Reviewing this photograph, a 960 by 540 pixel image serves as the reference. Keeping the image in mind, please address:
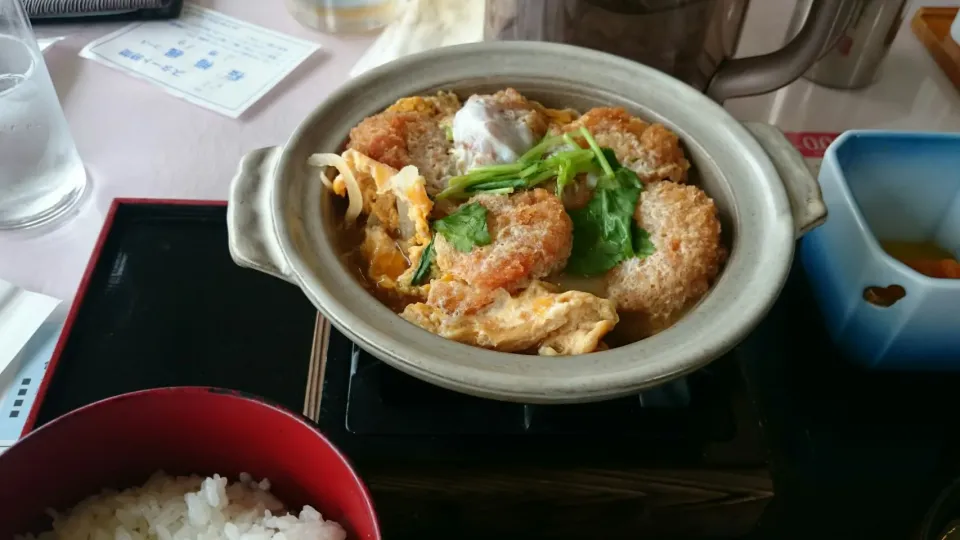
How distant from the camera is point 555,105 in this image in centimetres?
93

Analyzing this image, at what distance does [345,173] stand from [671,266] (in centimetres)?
35

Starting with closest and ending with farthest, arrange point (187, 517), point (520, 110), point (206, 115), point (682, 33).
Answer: point (187, 517) → point (520, 110) → point (682, 33) → point (206, 115)

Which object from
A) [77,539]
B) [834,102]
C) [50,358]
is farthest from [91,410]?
[834,102]

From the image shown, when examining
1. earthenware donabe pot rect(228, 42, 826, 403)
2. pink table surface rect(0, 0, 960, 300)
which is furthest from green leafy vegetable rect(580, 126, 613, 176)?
pink table surface rect(0, 0, 960, 300)

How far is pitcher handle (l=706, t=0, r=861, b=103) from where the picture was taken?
98cm

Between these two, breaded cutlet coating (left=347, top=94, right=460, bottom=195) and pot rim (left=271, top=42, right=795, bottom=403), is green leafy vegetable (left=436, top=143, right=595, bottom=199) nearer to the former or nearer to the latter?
breaded cutlet coating (left=347, top=94, right=460, bottom=195)

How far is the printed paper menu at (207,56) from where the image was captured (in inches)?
50.4

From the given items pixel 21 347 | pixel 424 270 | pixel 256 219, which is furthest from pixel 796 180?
pixel 21 347

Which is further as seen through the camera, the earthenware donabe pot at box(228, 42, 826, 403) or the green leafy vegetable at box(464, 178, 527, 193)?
the green leafy vegetable at box(464, 178, 527, 193)

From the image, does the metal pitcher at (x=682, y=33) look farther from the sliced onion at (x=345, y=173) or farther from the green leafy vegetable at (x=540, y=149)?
the sliced onion at (x=345, y=173)

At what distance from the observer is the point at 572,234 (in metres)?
0.78

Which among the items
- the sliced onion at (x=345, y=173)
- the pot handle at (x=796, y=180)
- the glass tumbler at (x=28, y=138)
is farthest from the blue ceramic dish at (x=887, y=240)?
the glass tumbler at (x=28, y=138)

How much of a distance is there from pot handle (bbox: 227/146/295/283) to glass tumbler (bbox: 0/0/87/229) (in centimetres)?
45

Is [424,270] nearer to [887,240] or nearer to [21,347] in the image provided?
[21,347]
